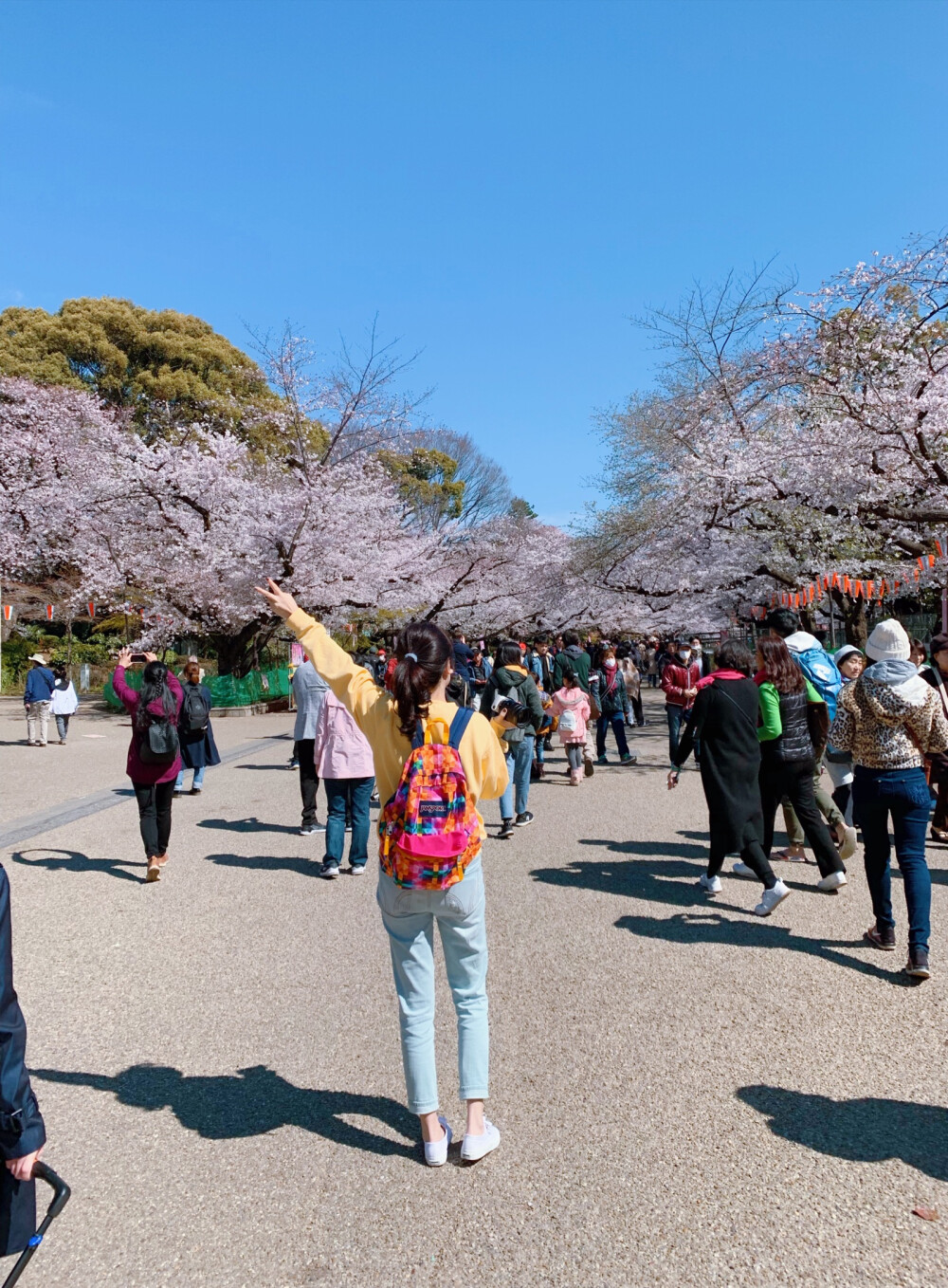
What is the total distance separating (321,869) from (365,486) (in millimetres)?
Answer: 18458

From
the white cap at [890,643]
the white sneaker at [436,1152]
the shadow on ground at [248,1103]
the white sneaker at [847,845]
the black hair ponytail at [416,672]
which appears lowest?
the shadow on ground at [248,1103]

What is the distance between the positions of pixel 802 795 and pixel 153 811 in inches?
173

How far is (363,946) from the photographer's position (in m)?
4.66

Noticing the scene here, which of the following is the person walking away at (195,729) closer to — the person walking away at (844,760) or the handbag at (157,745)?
the handbag at (157,745)

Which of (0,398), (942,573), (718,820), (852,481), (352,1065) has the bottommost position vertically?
(352,1065)

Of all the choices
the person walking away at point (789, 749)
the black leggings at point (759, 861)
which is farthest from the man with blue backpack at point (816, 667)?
the black leggings at point (759, 861)

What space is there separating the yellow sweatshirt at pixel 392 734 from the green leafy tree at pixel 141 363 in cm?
2857

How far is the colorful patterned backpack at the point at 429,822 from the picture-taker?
8.32 ft

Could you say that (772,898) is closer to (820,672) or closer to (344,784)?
(820,672)

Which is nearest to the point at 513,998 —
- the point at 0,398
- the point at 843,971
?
the point at 843,971

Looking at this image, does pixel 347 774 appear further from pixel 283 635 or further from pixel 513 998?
pixel 283 635

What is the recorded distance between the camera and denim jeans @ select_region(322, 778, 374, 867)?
614 centimetres

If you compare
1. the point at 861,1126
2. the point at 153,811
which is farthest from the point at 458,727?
A: the point at 153,811

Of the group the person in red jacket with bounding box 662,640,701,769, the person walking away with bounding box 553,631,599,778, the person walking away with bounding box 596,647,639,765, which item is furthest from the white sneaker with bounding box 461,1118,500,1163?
the person walking away with bounding box 596,647,639,765
